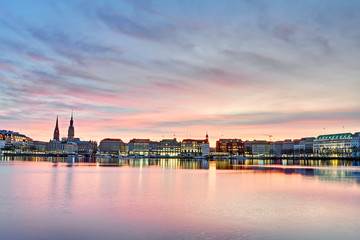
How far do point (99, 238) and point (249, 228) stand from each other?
22.4ft

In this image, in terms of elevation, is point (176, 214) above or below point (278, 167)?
above

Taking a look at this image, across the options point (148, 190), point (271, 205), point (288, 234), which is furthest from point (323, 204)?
point (148, 190)

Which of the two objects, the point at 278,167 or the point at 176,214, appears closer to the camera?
the point at 176,214

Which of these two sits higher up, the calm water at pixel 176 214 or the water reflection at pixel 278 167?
the calm water at pixel 176 214

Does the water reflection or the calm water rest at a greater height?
the calm water

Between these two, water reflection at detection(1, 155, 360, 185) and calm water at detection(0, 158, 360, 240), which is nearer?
calm water at detection(0, 158, 360, 240)

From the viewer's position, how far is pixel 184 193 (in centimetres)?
3014

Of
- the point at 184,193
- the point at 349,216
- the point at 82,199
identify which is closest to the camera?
the point at 349,216

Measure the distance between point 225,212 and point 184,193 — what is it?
8998 mm

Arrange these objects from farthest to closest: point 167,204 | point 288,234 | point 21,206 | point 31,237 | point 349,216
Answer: point 167,204
point 21,206
point 349,216
point 288,234
point 31,237

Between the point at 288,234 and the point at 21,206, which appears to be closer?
the point at 288,234

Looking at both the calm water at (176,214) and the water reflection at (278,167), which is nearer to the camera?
the calm water at (176,214)

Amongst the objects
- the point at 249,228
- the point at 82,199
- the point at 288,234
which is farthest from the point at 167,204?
the point at 288,234

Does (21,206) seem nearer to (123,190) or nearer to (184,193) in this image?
(123,190)
